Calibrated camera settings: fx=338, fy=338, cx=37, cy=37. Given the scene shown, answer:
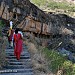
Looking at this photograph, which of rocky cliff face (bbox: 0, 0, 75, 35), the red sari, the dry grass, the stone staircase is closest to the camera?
the stone staircase

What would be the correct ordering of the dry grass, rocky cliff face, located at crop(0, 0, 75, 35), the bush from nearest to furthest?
the dry grass, the bush, rocky cliff face, located at crop(0, 0, 75, 35)

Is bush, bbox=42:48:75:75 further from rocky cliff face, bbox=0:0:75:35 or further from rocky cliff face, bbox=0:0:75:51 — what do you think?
rocky cliff face, bbox=0:0:75:35

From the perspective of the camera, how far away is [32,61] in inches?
648

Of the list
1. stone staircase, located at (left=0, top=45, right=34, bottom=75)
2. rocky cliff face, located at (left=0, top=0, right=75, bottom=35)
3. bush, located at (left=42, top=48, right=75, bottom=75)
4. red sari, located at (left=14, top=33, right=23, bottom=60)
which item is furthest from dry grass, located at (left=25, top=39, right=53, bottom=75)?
rocky cliff face, located at (left=0, top=0, right=75, bottom=35)

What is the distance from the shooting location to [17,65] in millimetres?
15812

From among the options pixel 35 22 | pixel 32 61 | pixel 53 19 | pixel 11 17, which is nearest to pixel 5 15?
pixel 11 17

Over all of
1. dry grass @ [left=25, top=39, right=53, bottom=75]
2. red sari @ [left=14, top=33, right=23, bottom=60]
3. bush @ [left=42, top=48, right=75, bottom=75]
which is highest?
red sari @ [left=14, top=33, right=23, bottom=60]

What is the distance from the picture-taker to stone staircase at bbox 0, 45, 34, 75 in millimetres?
15000

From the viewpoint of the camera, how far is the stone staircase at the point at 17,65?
15.0 meters

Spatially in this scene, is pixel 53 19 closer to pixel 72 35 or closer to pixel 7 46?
pixel 72 35

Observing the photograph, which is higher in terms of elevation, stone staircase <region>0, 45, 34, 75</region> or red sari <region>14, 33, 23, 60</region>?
red sari <region>14, 33, 23, 60</region>

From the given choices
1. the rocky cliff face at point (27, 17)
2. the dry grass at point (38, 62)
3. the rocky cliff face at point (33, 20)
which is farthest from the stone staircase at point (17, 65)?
the rocky cliff face at point (27, 17)

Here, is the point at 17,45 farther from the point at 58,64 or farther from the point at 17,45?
the point at 58,64

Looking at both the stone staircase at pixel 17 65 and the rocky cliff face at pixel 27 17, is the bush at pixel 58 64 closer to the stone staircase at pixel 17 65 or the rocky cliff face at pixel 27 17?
the stone staircase at pixel 17 65
